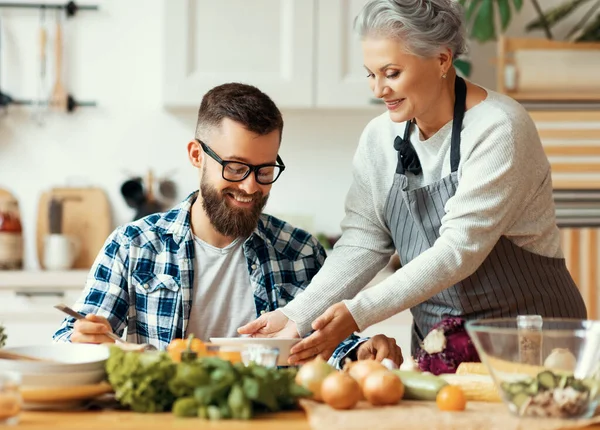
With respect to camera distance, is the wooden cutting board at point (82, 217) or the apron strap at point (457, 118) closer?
the apron strap at point (457, 118)

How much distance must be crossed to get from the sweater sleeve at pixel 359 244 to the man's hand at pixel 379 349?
13 cm

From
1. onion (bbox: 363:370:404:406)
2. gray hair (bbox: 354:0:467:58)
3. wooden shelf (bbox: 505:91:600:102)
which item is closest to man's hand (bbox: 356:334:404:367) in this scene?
onion (bbox: 363:370:404:406)

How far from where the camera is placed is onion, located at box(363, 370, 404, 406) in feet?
4.47

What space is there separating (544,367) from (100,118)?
315 centimetres

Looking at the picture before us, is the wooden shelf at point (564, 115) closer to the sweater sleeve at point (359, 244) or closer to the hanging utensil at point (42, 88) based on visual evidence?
the sweater sleeve at point (359, 244)

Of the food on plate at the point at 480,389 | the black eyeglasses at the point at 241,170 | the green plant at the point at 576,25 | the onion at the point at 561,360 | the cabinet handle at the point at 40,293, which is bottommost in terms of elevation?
the cabinet handle at the point at 40,293

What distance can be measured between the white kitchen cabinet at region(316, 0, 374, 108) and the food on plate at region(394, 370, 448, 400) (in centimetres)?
249

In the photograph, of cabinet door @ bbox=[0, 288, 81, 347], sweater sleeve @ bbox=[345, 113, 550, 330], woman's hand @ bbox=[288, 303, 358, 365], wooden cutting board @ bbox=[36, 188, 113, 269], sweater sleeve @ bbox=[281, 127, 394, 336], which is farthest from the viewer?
wooden cutting board @ bbox=[36, 188, 113, 269]

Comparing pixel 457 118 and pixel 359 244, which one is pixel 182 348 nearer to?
pixel 359 244

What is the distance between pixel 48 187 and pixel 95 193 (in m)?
0.23

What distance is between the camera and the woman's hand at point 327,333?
1735 mm

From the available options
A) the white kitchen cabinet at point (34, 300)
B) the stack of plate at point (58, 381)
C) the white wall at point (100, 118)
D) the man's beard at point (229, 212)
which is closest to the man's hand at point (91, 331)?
the stack of plate at point (58, 381)

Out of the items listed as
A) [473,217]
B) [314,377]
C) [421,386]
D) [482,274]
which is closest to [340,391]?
[314,377]

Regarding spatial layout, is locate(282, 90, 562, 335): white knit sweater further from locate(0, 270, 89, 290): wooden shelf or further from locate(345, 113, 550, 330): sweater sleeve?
locate(0, 270, 89, 290): wooden shelf
